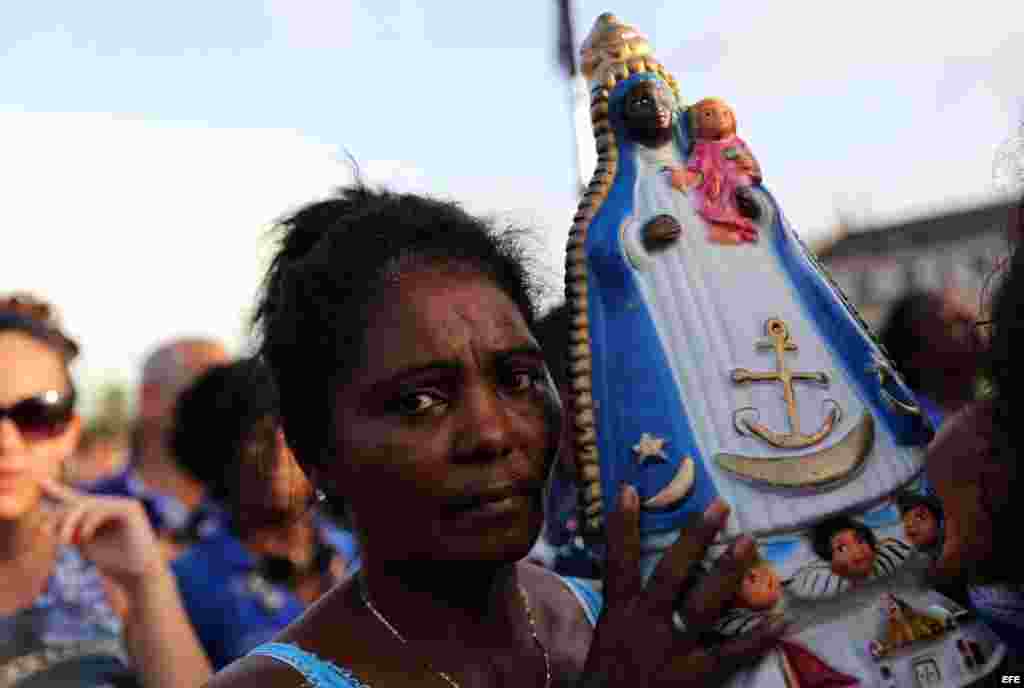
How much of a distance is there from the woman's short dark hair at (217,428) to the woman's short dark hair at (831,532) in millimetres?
1865

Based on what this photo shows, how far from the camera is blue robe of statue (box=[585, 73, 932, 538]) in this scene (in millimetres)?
1435

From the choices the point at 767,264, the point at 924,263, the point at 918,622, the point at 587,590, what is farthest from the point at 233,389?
the point at 924,263

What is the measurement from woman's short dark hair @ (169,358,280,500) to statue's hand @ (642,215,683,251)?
167 cm

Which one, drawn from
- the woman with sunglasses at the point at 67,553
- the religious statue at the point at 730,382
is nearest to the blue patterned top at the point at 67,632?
the woman with sunglasses at the point at 67,553

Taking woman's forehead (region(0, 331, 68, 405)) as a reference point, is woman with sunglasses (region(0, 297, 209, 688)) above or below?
below

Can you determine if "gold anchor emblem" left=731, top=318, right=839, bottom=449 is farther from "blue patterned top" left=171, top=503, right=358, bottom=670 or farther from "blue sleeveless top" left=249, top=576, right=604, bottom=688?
"blue patterned top" left=171, top=503, right=358, bottom=670

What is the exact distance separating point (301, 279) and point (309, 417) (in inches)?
8.9

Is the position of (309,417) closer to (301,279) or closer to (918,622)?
(301,279)

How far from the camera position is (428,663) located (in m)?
1.65

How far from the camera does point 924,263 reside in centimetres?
3177

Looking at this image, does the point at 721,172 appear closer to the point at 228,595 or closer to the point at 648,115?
the point at 648,115

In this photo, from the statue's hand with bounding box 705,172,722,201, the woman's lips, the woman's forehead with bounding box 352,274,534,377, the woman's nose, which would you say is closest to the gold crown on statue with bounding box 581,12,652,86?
the statue's hand with bounding box 705,172,722,201

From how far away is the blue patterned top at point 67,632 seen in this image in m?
2.43

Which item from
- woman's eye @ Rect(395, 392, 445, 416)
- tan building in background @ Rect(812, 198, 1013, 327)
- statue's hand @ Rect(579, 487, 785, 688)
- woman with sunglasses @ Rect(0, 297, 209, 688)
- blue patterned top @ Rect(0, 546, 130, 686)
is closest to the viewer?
statue's hand @ Rect(579, 487, 785, 688)
